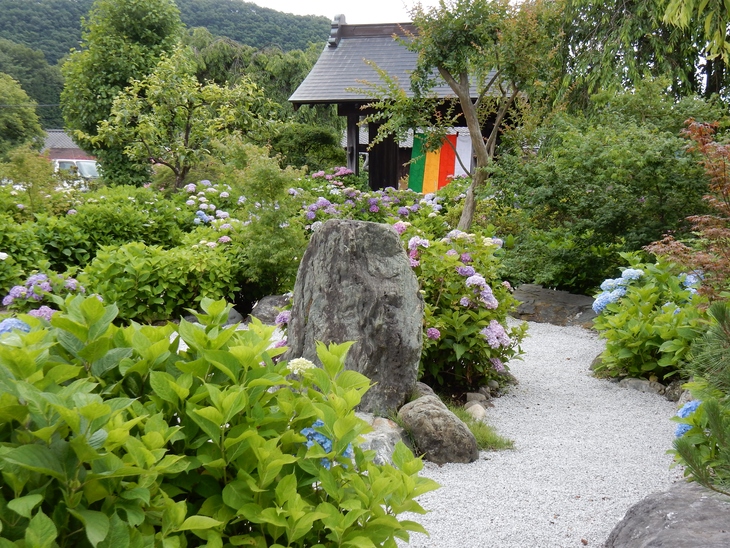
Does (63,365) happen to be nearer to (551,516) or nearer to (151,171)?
(551,516)

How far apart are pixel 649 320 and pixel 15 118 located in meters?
33.2

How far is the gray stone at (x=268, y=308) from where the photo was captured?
646 centimetres

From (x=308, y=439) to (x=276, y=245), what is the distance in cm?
555

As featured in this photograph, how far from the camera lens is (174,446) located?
4.33 ft

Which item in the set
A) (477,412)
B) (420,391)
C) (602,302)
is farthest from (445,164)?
(420,391)

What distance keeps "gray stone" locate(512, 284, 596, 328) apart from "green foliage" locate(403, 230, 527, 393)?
2.24m

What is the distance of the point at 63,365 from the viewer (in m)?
1.23

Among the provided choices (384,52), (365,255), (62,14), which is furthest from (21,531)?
(62,14)

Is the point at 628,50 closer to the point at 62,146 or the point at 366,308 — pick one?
the point at 366,308

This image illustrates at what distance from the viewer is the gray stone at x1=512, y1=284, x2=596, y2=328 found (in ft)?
22.8

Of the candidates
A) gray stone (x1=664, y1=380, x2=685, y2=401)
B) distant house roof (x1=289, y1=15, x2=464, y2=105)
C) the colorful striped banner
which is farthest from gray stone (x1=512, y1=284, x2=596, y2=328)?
distant house roof (x1=289, y1=15, x2=464, y2=105)

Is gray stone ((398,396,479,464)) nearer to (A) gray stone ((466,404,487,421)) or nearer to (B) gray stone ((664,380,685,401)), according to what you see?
(A) gray stone ((466,404,487,421))

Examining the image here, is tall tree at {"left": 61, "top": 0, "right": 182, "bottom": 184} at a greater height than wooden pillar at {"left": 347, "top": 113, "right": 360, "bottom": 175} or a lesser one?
greater

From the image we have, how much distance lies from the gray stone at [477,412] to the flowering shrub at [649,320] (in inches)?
50.6
